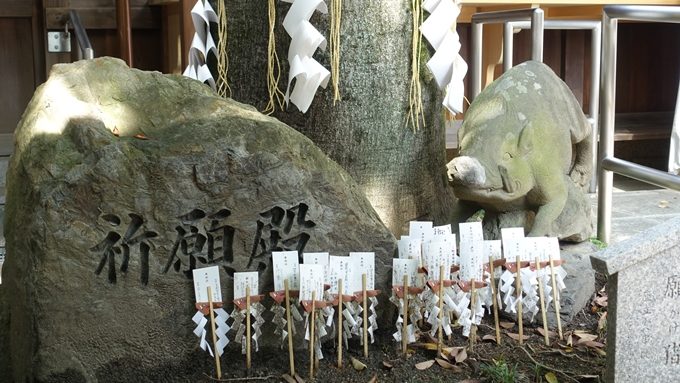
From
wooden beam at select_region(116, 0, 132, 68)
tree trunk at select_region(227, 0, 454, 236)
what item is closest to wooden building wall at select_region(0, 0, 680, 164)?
wooden beam at select_region(116, 0, 132, 68)

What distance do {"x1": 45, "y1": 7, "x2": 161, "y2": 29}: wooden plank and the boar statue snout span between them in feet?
11.9

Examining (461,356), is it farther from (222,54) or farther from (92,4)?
(92,4)

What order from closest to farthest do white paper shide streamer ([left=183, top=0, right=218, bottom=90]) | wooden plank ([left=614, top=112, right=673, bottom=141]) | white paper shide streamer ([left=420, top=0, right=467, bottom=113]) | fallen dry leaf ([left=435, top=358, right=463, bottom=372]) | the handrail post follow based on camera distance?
fallen dry leaf ([left=435, top=358, right=463, bottom=372]) → white paper shide streamer ([left=420, top=0, right=467, bottom=113]) → white paper shide streamer ([left=183, top=0, right=218, bottom=90]) → the handrail post → wooden plank ([left=614, top=112, right=673, bottom=141])

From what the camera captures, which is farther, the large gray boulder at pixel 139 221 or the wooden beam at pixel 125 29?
the wooden beam at pixel 125 29

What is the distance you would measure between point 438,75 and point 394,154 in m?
0.40

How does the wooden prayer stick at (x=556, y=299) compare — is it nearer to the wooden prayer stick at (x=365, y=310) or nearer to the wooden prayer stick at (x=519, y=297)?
the wooden prayer stick at (x=519, y=297)

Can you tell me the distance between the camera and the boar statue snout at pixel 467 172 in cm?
366

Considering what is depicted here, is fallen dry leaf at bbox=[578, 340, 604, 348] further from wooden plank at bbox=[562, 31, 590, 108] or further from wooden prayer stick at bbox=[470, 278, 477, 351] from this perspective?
wooden plank at bbox=[562, 31, 590, 108]

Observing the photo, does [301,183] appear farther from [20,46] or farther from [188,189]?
[20,46]

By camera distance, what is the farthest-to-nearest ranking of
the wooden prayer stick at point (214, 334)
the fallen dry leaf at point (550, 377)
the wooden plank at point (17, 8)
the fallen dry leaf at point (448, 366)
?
1. the wooden plank at point (17, 8)
2. the fallen dry leaf at point (448, 366)
3. the fallen dry leaf at point (550, 377)
4. the wooden prayer stick at point (214, 334)

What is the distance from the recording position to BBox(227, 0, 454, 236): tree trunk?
150 inches

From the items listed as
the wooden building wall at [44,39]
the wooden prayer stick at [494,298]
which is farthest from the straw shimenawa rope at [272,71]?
the wooden building wall at [44,39]

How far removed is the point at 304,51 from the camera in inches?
146

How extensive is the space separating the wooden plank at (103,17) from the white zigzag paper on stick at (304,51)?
306 centimetres
